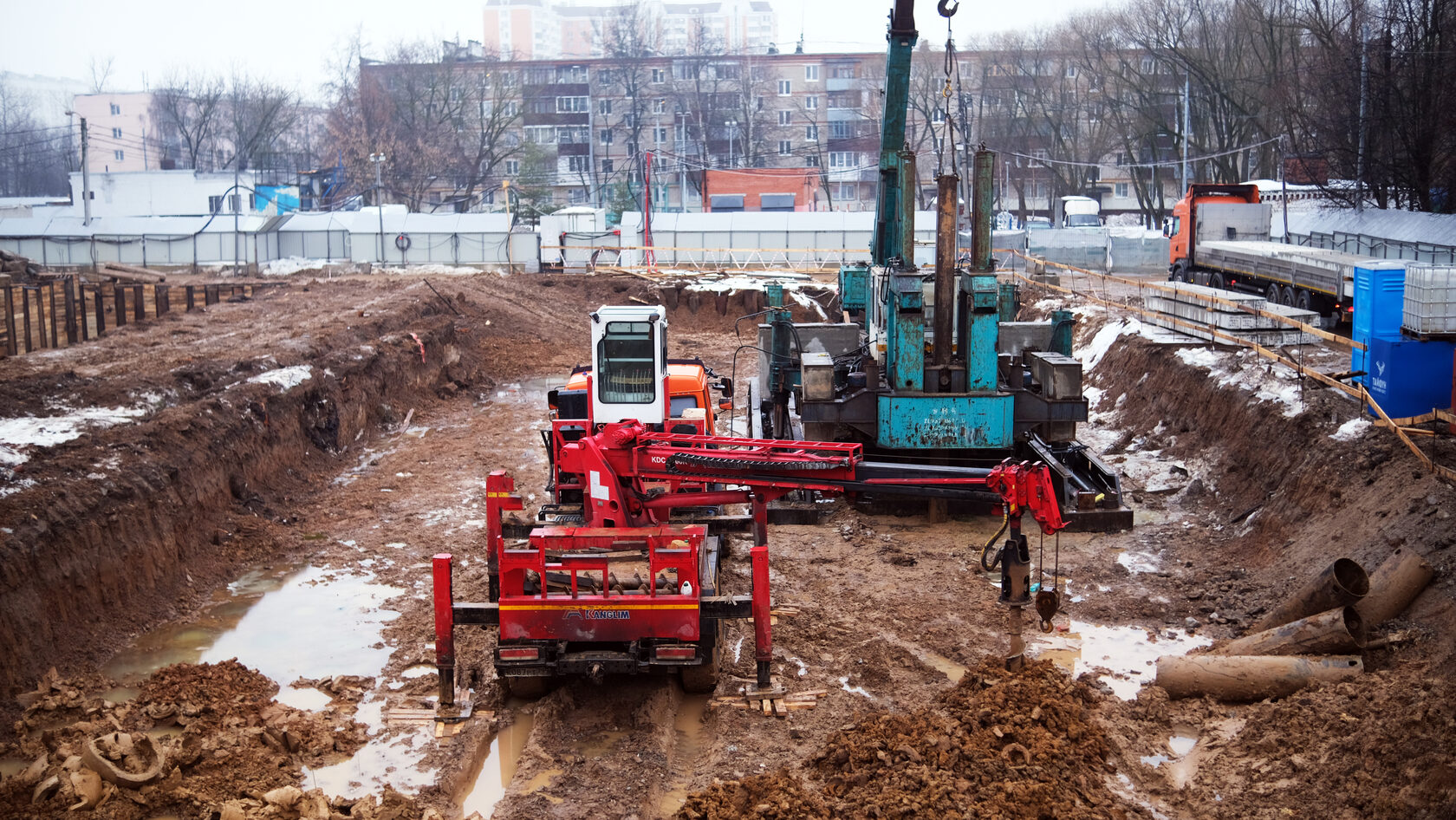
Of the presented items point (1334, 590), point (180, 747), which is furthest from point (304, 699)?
point (1334, 590)

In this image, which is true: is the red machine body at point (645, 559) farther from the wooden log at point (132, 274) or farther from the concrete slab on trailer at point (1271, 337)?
the wooden log at point (132, 274)

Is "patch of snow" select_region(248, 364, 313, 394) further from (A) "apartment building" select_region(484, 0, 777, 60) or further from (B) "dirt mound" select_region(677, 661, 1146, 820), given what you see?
(A) "apartment building" select_region(484, 0, 777, 60)

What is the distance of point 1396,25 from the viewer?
108 feet

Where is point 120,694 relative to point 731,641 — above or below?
below

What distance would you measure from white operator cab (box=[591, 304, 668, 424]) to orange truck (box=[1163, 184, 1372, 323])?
585 inches

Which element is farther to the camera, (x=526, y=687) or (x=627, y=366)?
(x=627, y=366)

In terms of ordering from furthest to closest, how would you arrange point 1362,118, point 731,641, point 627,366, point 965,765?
point 1362,118 → point 627,366 → point 731,641 → point 965,765

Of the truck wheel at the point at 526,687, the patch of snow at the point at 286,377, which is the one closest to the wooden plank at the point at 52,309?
the patch of snow at the point at 286,377

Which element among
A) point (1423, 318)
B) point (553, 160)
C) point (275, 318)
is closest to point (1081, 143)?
point (553, 160)

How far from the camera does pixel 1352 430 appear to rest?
524 inches

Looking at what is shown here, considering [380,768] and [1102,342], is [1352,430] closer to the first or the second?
[1102,342]

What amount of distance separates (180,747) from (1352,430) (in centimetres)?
1217

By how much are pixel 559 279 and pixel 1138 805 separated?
113 feet

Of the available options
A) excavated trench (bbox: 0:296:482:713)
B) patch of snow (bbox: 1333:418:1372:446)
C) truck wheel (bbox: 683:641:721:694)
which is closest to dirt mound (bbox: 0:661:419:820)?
excavated trench (bbox: 0:296:482:713)
